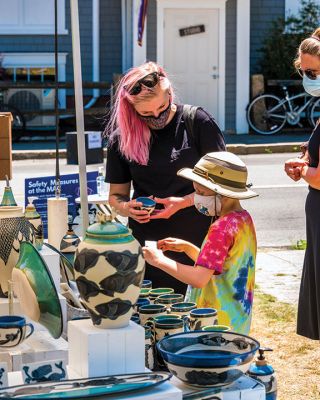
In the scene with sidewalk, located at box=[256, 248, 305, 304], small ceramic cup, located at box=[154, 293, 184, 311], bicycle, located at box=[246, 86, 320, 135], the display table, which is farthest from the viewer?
bicycle, located at box=[246, 86, 320, 135]

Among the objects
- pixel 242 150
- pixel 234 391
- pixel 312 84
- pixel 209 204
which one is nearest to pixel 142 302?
pixel 209 204

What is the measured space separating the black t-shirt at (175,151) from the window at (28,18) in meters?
17.8

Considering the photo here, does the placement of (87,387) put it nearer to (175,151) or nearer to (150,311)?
(150,311)

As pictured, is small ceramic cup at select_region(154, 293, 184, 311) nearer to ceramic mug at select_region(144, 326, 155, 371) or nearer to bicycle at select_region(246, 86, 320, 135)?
ceramic mug at select_region(144, 326, 155, 371)

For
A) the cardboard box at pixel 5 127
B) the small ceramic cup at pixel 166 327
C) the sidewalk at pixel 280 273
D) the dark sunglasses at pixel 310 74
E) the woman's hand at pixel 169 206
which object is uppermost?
the dark sunglasses at pixel 310 74

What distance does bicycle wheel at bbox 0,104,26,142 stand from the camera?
65.3ft

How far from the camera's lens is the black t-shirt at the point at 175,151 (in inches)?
182

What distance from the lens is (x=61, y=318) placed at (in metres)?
3.01

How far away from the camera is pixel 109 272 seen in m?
2.67

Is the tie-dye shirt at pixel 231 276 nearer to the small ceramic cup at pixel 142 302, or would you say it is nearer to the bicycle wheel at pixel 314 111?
the small ceramic cup at pixel 142 302

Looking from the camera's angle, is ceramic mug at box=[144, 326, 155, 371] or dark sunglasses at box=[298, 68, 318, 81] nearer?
ceramic mug at box=[144, 326, 155, 371]

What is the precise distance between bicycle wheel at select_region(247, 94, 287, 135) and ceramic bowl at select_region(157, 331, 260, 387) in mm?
18565

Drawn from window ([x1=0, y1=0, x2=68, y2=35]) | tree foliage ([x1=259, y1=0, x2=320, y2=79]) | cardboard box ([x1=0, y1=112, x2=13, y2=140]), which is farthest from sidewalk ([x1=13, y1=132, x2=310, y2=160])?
cardboard box ([x1=0, y1=112, x2=13, y2=140])

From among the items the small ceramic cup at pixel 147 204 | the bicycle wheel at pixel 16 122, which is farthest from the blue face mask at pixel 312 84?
the bicycle wheel at pixel 16 122
